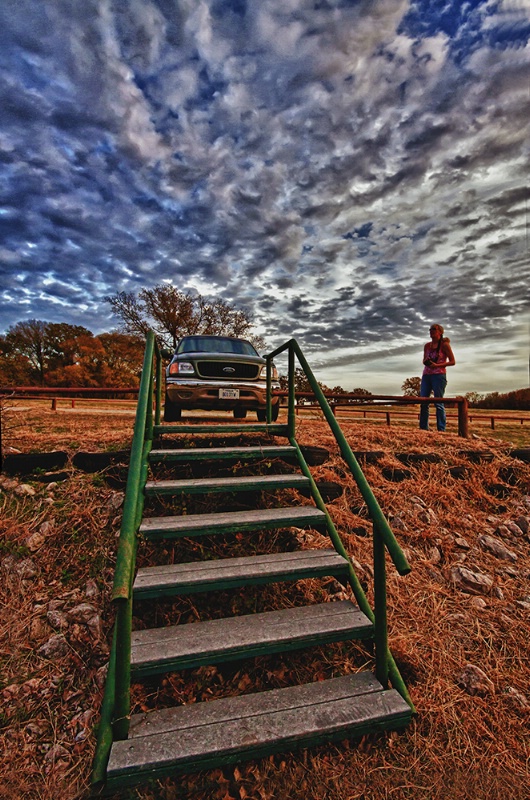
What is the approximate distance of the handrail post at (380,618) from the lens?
239 centimetres

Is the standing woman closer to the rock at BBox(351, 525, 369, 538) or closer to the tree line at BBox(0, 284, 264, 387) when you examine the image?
the rock at BBox(351, 525, 369, 538)

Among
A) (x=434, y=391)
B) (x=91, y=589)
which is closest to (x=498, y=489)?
(x=434, y=391)

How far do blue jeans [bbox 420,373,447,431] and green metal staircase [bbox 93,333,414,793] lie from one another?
16.2 feet

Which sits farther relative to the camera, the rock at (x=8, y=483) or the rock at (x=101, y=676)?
the rock at (x=8, y=483)

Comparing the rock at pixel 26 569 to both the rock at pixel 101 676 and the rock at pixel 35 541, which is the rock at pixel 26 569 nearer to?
the rock at pixel 35 541

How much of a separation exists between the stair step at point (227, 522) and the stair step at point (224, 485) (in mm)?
208

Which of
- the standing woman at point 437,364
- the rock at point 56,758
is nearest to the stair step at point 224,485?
the rock at point 56,758

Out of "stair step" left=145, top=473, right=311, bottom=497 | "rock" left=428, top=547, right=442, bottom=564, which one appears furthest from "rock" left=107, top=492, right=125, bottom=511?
"rock" left=428, top=547, right=442, bottom=564

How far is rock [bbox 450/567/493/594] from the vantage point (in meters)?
3.46

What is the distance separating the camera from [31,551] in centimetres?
341

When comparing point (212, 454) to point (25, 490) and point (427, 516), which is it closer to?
point (25, 490)

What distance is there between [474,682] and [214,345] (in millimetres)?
6166

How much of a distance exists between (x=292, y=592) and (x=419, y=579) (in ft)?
3.92

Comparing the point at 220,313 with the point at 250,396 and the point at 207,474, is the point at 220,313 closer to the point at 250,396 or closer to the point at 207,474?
the point at 250,396
